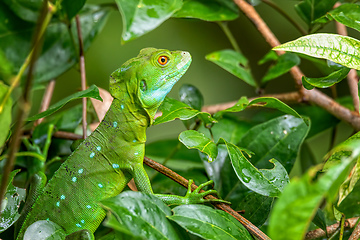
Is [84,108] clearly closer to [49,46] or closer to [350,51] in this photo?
[49,46]

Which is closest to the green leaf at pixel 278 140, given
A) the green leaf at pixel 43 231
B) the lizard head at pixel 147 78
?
the lizard head at pixel 147 78

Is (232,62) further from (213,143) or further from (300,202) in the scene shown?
(300,202)

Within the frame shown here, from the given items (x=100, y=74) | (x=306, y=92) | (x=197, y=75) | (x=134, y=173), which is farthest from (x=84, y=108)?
(x=197, y=75)

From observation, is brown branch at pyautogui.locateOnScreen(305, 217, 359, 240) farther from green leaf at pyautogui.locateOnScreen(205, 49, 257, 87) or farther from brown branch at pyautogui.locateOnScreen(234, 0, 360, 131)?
green leaf at pyautogui.locateOnScreen(205, 49, 257, 87)

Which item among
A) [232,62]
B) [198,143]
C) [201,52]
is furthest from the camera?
[201,52]

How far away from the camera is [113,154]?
149cm

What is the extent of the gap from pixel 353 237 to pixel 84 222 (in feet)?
3.02

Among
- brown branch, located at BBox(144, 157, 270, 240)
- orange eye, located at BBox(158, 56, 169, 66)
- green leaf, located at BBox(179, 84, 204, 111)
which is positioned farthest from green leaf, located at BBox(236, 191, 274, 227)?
orange eye, located at BBox(158, 56, 169, 66)

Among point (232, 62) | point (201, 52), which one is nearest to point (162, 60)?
point (232, 62)

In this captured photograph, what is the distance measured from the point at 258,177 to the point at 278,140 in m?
0.37

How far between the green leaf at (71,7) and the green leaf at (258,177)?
98 cm

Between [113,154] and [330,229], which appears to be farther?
[113,154]

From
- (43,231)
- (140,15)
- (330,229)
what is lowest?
(330,229)

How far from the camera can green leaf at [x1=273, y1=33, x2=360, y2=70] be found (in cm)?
110
